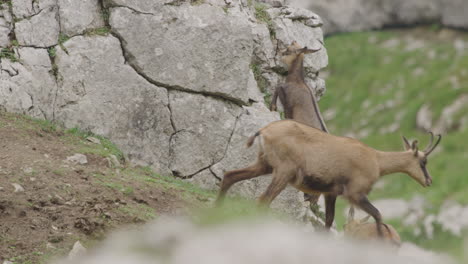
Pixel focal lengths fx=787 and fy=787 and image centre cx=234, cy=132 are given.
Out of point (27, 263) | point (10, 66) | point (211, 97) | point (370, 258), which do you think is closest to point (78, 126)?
point (10, 66)

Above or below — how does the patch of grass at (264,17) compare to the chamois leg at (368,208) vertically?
above

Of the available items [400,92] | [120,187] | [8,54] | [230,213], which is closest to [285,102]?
[120,187]

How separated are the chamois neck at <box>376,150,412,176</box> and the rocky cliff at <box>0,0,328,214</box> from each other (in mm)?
2192

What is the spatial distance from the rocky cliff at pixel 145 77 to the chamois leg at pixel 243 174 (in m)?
2.00

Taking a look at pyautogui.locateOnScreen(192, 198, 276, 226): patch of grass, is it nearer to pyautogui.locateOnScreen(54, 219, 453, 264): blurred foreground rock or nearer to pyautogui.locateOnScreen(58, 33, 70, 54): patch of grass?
pyautogui.locateOnScreen(54, 219, 453, 264): blurred foreground rock

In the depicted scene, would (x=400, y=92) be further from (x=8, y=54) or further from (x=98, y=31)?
(x=8, y=54)

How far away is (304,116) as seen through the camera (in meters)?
13.5

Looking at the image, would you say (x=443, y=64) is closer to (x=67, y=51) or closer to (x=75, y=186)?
(x=67, y=51)

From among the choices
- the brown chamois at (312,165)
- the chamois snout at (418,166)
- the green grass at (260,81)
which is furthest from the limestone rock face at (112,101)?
the chamois snout at (418,166)

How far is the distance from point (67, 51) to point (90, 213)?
4.30 metres

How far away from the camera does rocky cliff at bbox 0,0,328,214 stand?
41.4ft

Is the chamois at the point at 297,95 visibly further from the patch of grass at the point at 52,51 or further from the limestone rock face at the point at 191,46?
the patch of grass at the point at 52,51

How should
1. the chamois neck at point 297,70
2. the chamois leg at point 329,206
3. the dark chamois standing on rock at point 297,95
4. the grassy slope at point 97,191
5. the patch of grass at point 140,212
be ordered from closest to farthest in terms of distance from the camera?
the grassy slope at point 97,191 → the patch of grass at point 140,212 → the chamois leg at point 329,206 → the dark chamois standing on rock at point 297,95 → the chamois neck at point 297,70

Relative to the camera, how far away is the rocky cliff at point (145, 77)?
41.4 feet
